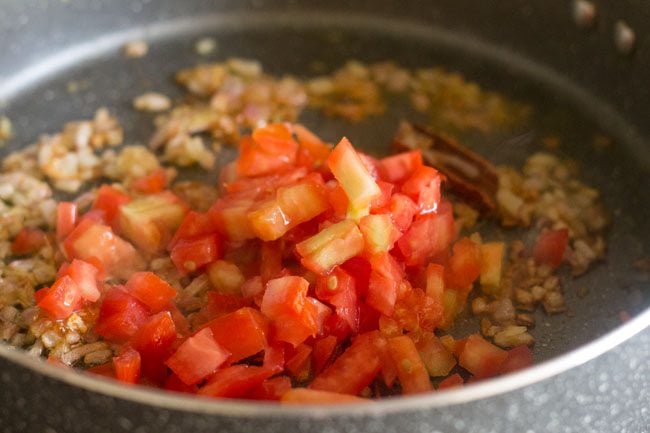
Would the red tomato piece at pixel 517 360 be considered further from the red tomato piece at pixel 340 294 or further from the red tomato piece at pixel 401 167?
the red tomato piece at pixel 401 167

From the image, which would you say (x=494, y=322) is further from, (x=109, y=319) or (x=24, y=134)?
(x=24, y=134)

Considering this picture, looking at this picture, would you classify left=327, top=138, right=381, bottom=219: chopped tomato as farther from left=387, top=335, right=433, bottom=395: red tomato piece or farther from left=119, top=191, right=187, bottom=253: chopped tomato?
left=119, top=191, right=187, bottom=253: chopped tomato

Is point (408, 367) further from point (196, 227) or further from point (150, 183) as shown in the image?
point (150, 183)

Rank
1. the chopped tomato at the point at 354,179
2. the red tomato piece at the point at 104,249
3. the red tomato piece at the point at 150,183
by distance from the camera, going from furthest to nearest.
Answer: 1. the red tomato piece at the point at 150,183
2. the red tomato piece at the point at 104,249
3. the chopped tomato at the point at 354,179

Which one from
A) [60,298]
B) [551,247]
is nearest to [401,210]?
[551,247]

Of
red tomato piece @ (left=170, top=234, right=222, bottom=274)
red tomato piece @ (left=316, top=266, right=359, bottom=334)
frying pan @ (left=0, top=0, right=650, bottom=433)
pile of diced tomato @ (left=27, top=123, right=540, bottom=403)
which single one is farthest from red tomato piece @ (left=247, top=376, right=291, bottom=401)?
frying pan @ (left=0, top=0, right=650, bottom=433)

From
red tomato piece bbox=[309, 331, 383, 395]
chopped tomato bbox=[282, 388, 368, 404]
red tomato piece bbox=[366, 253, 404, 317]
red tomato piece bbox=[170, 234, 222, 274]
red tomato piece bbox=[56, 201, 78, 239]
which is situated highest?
red tomato piece bbox=[56, 201, 78, 239]

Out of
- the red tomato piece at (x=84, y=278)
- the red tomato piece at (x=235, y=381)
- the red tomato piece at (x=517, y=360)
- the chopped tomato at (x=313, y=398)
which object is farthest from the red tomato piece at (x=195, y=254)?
the red tomato piece at (x=517, y=360)

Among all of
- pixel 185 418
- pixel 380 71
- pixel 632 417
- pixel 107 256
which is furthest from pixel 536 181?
pixel 185 418
